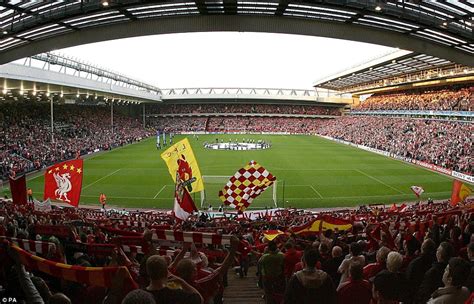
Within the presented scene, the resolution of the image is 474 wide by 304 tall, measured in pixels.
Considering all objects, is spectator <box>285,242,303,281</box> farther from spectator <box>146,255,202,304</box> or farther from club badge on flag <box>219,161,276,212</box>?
club badge on flag <box>219,161,276,212</box>

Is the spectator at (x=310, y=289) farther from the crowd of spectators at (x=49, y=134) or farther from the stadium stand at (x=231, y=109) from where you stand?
the stadium stand at (x=231, y=109)

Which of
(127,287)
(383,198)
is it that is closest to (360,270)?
(127,287)

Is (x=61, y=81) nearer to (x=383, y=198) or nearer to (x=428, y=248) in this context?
(x=383, y=198)

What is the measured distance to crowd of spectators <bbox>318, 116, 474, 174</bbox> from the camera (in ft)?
121

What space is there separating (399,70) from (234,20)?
147 ft

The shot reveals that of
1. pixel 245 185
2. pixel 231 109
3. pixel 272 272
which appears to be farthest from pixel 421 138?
pixel 231 109

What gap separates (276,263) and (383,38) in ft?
35.8

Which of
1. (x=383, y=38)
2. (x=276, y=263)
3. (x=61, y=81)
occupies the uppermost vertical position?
(x=61, y=81)

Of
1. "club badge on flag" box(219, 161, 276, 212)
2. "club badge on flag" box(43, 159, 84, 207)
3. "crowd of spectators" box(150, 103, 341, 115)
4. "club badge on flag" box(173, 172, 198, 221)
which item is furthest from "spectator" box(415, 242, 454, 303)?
"crowd of spectators" box(150, 103, 341, 115)

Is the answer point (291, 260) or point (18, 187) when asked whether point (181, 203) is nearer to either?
point (18, 187)

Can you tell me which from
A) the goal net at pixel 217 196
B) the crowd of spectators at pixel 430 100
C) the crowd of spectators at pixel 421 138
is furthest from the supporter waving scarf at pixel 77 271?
the crowd of spectators at pixel 430 100

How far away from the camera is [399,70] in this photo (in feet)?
166

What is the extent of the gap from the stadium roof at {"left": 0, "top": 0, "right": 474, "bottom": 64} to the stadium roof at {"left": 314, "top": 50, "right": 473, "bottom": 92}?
82.7 feet

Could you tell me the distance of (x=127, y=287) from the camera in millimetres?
3088
